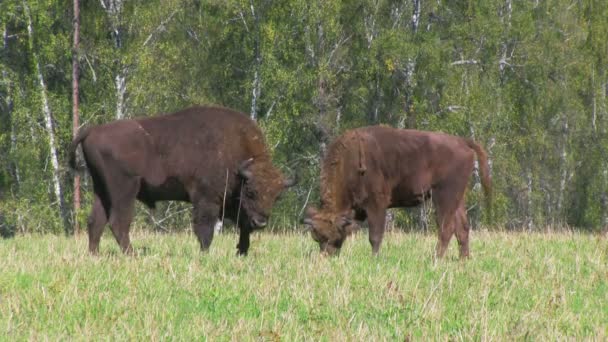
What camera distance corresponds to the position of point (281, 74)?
24.4 meters

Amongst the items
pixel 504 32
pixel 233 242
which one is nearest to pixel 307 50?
pixel 504 32

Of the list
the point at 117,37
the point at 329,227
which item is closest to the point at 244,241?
the point at 329,227

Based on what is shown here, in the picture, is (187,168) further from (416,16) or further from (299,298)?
(416,16)

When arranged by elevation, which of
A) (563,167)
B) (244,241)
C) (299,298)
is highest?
(299,298)

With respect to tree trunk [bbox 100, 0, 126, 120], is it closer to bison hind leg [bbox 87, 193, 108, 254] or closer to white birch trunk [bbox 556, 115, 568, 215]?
bison hind leg [bbox 87, 193, 108, 254]

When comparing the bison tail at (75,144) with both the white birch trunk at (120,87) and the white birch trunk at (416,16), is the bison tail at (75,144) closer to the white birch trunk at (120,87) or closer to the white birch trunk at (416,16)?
the white birch trunk at (120,87)

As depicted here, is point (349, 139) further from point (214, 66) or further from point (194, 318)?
point (214, 66)

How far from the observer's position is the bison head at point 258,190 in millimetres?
10328

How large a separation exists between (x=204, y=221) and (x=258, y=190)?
2.40 ft

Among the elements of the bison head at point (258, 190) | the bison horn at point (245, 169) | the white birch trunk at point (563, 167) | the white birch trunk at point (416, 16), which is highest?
the white birch trunk at point (416, 16)

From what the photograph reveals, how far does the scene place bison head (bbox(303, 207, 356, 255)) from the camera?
412 inches

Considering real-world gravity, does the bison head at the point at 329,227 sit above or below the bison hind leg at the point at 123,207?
below

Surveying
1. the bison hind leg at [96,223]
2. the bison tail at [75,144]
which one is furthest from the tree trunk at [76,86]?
the bison hind leg at [96,223]

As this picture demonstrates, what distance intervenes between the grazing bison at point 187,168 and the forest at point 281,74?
11.8 m
